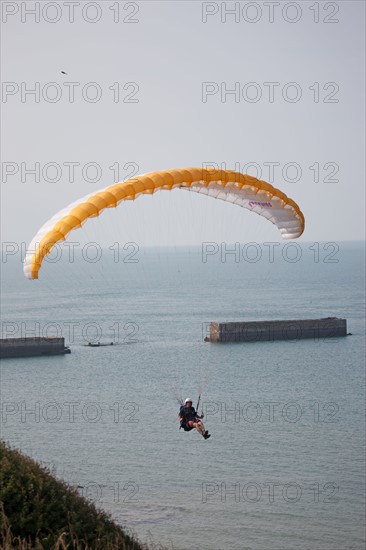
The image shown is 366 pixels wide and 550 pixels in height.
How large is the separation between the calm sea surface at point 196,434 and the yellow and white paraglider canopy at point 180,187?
1518cm

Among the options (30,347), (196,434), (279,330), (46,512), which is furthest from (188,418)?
(279,330)

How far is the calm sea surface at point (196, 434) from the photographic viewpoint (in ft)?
133

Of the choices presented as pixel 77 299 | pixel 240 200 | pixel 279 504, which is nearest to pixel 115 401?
pixel 279 504

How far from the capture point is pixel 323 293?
167750 millimetres

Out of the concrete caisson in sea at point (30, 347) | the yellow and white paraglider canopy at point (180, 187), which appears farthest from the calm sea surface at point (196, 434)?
the yellow and white paraglider canopy at point (180, 187)

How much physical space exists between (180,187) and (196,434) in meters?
36.4

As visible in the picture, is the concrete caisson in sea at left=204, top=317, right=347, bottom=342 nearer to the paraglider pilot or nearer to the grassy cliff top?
the paraglider pilot

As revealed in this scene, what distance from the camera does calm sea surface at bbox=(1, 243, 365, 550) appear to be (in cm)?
4047

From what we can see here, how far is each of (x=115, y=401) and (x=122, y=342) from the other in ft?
99.8

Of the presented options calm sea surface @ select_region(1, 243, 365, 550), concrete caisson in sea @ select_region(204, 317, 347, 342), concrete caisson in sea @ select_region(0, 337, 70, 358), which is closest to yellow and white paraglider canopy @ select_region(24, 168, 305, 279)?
calm sea surface @ select_region(1, 243, 365, 550)

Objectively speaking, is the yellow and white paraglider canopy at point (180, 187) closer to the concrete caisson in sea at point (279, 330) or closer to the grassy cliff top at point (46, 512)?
the grassy cliff top at point (46, 512)

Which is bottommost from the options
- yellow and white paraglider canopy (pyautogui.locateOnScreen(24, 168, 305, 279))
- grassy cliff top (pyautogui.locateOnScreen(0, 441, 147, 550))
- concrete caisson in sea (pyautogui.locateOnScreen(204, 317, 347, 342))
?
grassy cliff top (pyautogui.locateOnScreen(0, 441, 147, 550))

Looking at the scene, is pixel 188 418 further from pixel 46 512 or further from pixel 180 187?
pixel 180 187

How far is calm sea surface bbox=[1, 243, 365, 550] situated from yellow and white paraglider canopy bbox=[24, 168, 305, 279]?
15.2 m
